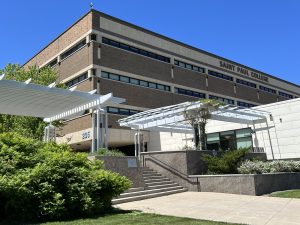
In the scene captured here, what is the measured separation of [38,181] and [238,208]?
6424mm

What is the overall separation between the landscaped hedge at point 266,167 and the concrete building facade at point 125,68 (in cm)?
1834

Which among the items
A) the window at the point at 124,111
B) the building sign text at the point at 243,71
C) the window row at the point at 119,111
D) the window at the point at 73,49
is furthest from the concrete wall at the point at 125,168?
the building sign text at the point at 243,71

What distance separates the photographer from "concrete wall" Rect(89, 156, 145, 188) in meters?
15.4

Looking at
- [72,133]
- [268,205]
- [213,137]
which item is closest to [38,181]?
[268,205]

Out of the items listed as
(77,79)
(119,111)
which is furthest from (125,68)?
(77,79)

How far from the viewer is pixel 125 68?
1495 inches

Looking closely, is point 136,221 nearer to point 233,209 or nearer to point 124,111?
point 233,209

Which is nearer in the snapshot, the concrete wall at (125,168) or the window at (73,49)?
the concrete wall at (125,168)

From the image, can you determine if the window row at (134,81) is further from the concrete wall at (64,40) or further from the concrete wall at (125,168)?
the concrete wall at (125,168)

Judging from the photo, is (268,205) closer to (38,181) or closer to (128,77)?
(38,181)

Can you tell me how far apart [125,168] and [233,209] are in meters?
5.91

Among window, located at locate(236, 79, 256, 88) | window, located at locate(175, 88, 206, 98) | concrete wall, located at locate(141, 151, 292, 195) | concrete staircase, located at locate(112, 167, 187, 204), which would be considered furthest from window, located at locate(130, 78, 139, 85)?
window, located at locate(236, 79, 256, 88)

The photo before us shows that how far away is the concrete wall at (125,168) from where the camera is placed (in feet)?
50.6

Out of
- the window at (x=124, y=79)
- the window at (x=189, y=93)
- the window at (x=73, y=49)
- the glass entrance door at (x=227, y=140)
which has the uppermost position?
the window at (x=73, y=49)
